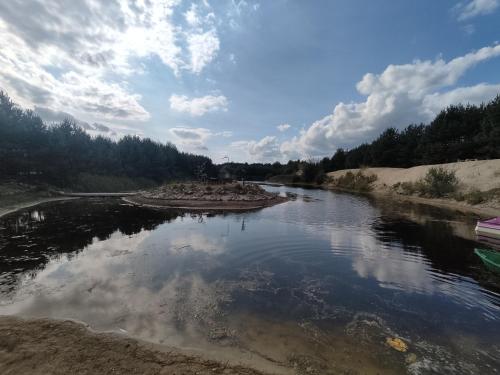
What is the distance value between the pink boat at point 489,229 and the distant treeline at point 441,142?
3857 centimetres

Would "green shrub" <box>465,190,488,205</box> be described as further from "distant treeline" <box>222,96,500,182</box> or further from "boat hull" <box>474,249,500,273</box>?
"boat hull" <box>474,249,500,273</box>

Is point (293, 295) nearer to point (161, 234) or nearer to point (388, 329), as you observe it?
point (388, 329)

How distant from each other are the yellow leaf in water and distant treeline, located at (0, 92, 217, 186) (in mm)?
47398

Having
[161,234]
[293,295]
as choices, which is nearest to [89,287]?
[293,295]

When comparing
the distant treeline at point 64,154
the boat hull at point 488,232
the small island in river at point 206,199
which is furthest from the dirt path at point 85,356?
the distant treeline at point 64,154

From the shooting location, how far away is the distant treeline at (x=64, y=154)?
1736 inches

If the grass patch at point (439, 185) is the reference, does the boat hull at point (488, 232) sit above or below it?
below

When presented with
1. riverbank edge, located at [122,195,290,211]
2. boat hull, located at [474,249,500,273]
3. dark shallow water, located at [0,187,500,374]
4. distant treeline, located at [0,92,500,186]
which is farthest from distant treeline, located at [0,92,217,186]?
boat hull, located at [474,249,500,273]

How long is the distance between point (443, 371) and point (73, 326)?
7.92 metres

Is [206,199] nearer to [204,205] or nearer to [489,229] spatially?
[204,205]

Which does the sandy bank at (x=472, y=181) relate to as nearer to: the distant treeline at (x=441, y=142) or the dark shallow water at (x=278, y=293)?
the distant treeline at (x=441, y=142)

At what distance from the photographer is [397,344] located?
224 inches

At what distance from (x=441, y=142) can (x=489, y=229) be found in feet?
168

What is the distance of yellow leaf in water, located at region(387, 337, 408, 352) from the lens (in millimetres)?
5543
